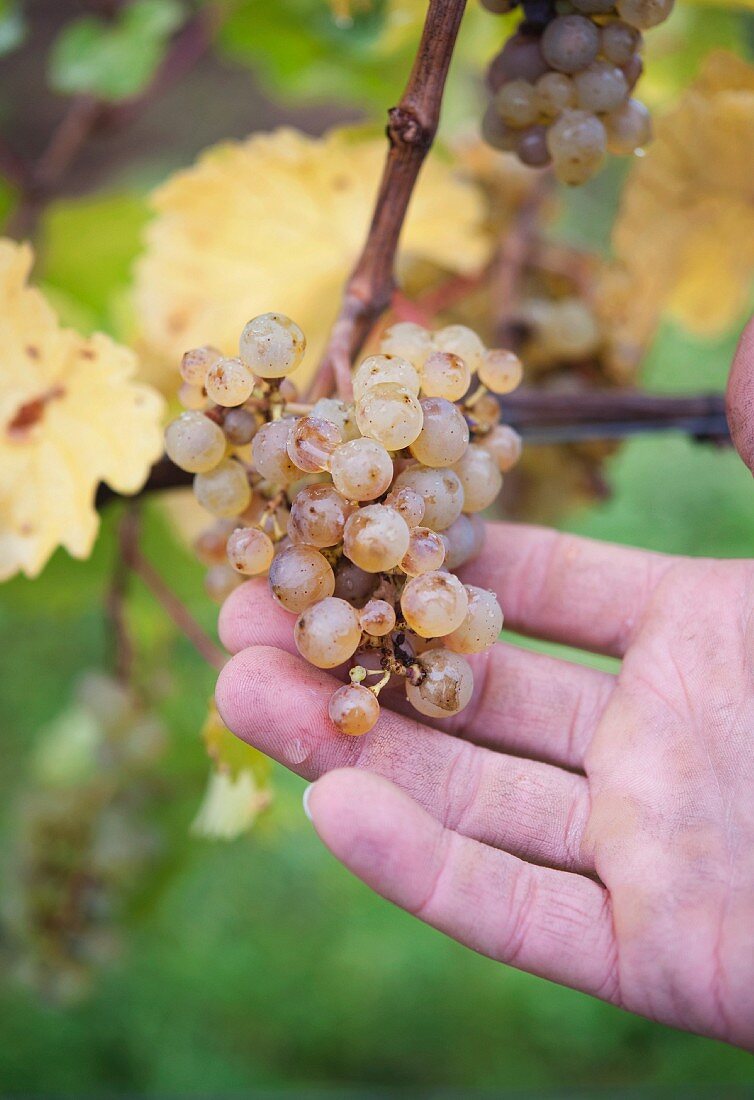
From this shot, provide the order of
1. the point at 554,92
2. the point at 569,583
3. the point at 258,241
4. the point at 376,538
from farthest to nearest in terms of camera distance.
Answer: the point at 258,241
the point at 569,583
the point at 554,92
the point at 376,538

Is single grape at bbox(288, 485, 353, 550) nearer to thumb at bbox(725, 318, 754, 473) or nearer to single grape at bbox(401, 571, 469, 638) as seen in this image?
single grape at bbox(401, 571, 469, 638)

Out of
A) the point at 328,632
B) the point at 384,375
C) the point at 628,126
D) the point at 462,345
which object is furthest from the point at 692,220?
the point at 328,632

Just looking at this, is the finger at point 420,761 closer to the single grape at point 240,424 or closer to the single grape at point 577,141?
the single grape at point 240,424

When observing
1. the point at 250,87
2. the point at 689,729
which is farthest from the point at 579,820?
the point at 250,87

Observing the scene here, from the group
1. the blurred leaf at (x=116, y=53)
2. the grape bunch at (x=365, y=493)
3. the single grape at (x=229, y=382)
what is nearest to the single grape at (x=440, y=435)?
the grape bunch at (x=365, y=493)

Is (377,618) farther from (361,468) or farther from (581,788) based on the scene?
(581,788)

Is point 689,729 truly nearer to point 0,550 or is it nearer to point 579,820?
point 579,820
